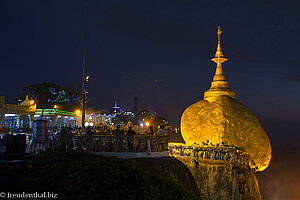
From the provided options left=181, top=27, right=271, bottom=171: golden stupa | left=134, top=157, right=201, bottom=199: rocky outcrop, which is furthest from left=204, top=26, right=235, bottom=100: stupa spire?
left=134, top=157, right=201, bottom=199: rocky outcrop

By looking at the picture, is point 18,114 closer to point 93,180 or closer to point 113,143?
point 113,143

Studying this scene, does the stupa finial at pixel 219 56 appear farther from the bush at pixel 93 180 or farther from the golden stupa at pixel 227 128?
the bush at pixel 93 180

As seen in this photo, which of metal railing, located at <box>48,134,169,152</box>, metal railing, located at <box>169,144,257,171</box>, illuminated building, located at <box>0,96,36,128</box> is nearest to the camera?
metal railing, located at <box>48,134,169,152</box>

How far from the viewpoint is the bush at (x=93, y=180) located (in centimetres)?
613

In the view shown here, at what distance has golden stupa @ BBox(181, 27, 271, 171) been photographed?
57.8 feet

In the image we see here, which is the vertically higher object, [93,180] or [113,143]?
[113,143]

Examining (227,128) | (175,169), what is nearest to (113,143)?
(175,169)

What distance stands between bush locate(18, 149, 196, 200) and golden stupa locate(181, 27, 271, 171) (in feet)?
36.4

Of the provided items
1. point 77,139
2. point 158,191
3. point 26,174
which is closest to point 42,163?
point 26,174

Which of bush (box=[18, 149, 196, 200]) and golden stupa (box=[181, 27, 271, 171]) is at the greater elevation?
golden stupa (box=[181, 27, 271, 171])

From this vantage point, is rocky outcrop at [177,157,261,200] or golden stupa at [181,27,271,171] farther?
golden stupa at [181,27,271,171]

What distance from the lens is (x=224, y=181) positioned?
50.0 ft

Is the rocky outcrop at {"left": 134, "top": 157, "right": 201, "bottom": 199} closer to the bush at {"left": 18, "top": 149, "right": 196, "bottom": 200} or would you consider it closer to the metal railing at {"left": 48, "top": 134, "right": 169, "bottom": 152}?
the metal railing at {"left": 48, "top": 134, "right": 169, "bottom": 152}

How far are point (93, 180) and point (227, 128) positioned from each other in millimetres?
13571
